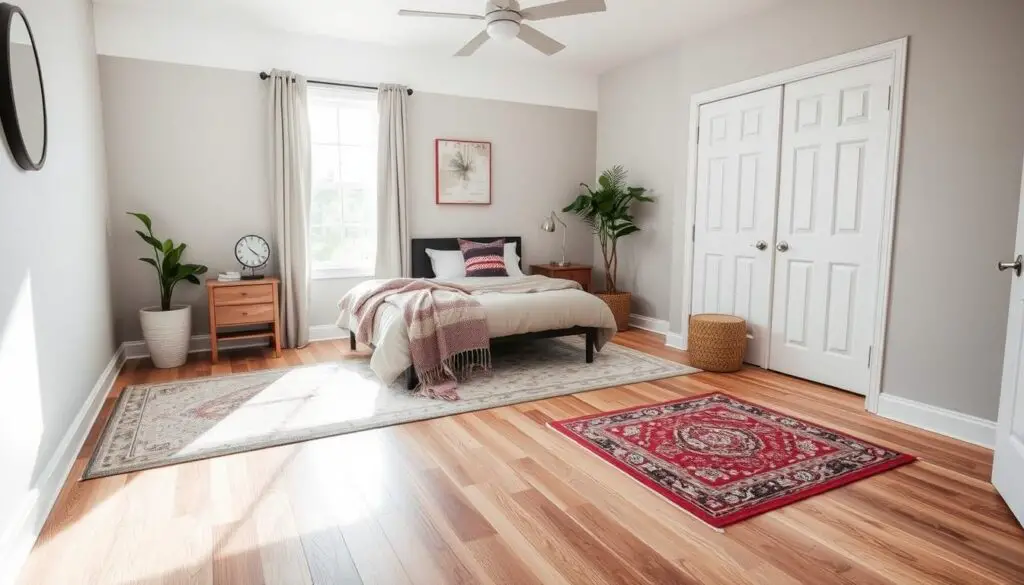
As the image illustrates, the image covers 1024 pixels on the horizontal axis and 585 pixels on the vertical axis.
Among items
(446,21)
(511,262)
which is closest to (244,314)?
(511,262)

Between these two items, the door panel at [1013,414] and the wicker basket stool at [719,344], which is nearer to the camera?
the door panel at [1013,414]

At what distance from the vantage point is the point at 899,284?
327cm

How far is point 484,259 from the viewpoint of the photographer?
5.11 m

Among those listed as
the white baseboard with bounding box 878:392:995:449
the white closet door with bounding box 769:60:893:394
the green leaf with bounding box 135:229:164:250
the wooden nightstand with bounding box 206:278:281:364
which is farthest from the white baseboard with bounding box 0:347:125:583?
the white closet door with bounding box 769:60:893:394

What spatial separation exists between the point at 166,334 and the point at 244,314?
1.73ft

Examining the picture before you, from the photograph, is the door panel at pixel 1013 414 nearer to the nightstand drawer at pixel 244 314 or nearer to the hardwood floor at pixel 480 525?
the hardwood floor at pixel 480 525

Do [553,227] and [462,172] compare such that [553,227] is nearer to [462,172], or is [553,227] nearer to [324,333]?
[462,172]

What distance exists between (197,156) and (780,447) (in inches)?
180

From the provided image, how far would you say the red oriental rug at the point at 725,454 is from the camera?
2.28 metres

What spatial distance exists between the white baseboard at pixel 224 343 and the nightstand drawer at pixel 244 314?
1.41 feet

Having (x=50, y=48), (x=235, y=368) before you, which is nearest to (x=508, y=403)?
(x=235, y=368)

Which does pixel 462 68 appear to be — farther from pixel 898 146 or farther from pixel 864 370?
pixel 864 370

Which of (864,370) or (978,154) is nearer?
(978,154)

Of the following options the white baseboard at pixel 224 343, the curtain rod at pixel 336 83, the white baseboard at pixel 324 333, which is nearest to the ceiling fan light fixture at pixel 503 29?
the curtain rod at pixel 336 83
